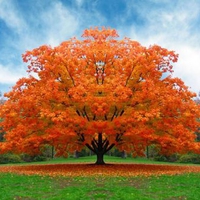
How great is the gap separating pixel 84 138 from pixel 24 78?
770 cm

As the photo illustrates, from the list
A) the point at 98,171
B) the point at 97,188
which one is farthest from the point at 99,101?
the point at 97,188

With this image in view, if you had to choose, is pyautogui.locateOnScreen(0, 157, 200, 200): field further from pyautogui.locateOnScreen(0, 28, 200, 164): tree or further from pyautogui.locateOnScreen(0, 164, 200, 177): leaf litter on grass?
pyautogui.locateOnScreen(0, 28, 200, 164): tree

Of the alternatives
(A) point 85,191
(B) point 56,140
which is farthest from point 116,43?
(A) point 85,191

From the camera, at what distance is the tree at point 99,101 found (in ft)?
78.7

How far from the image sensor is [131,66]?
25.4 metres

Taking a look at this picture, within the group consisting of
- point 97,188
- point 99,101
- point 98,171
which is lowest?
point 97,188

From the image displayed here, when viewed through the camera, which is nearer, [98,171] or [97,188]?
[97,188]

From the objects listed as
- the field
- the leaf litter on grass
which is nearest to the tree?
the leaf litter on grass

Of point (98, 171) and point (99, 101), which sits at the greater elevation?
point (99, 101)

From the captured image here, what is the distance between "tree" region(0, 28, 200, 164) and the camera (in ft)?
78.7

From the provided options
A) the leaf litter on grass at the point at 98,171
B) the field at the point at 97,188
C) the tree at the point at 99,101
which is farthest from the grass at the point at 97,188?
the tree at the point at 99,101

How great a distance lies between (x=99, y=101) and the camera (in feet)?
78.0

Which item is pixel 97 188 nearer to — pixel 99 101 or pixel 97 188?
pixel 97 188

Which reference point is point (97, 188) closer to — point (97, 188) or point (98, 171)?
point (97, 188)
